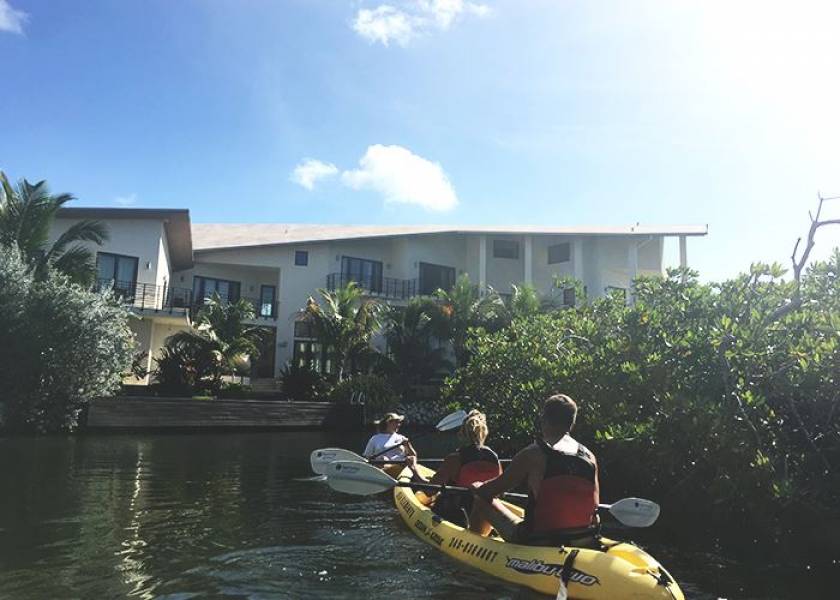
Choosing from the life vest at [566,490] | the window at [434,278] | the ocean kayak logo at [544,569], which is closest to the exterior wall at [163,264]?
the window at [434,278]

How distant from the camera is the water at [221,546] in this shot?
6238mm

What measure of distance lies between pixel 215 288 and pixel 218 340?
9124 mm

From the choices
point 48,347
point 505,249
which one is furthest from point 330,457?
point 505,249

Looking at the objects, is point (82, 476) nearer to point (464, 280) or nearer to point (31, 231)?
point (31, 231)

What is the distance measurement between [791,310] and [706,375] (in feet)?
4.70

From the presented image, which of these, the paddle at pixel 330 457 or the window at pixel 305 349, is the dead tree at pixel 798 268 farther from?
the window at pixel 305 349

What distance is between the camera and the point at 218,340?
25.7m

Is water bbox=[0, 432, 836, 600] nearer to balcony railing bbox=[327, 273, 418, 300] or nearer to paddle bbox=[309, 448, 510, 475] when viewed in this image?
paddle bbox=[309, 448, 510, 475]

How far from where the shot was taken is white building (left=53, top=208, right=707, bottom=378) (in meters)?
28.1

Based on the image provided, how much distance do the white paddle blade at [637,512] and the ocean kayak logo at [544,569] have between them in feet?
3.60

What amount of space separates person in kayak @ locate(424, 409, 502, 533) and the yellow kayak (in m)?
0.79

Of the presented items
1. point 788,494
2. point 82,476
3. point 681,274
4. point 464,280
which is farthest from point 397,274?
point 788,494

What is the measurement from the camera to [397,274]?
3644cm

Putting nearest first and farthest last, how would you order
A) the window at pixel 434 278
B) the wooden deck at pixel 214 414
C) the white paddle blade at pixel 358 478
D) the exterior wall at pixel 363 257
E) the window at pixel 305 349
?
the white paddle blade at pixel 358 478, the wooden deck at pixel 214 414, the exterior wall at pixel 363 257, the window at pixel 305 349, the window at pixel 434 278
